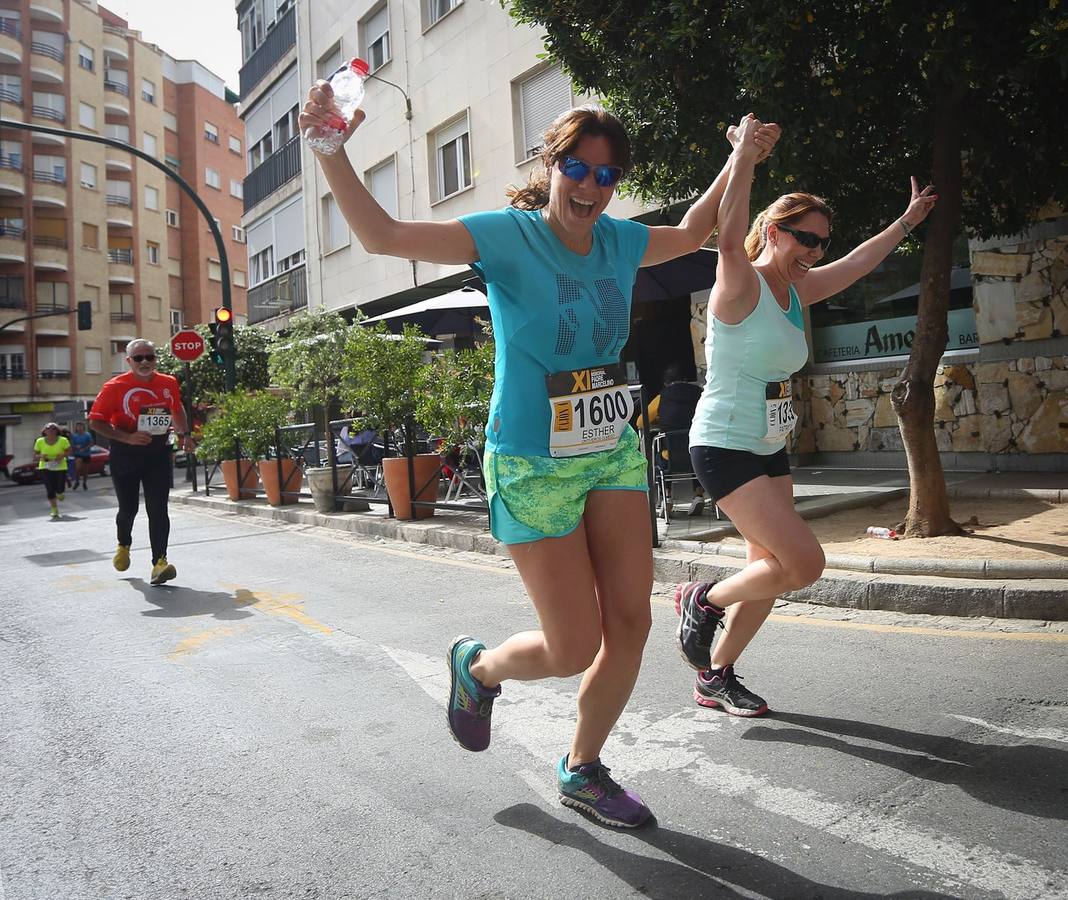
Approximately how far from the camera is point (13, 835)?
296cm

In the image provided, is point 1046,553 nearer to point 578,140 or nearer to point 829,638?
point 829,638

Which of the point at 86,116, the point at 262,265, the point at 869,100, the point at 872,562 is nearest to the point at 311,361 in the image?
the point at 869,100

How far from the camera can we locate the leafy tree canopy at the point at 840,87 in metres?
6.63

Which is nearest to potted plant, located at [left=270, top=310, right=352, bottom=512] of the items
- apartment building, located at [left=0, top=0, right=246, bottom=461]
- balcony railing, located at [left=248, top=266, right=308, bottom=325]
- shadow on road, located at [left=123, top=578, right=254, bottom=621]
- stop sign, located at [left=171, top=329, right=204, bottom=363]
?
stop sign, located at [left=171, top=329, right=204, bottom=363]

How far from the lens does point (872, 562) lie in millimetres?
5949

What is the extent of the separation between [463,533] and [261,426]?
22.0ft

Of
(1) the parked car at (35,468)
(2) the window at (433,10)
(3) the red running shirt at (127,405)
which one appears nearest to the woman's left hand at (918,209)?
(3) the red running shirt at (127,405)

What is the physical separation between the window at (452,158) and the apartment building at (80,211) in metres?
34.8

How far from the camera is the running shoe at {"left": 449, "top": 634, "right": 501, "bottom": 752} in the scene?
118 inches

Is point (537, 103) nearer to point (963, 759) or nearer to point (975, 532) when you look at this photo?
point (975, 532)

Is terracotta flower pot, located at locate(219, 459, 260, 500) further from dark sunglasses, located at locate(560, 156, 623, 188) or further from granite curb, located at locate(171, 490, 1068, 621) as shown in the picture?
dark sunglasses, located at locate(560, 156, 623, 188)

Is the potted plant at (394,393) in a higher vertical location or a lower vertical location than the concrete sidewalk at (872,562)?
higher

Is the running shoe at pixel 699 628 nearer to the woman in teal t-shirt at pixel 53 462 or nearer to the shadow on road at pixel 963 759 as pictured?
the shadow on road at pixel 963 759

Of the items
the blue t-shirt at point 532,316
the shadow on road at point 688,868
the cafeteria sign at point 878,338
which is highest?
the cafeteria sign at point 878,338
